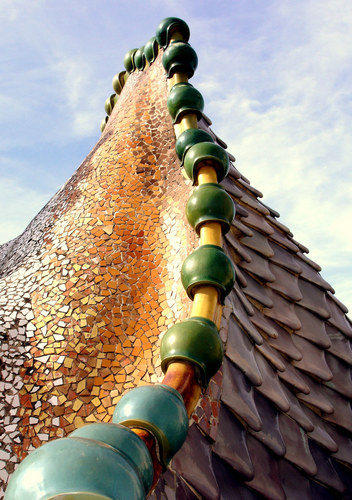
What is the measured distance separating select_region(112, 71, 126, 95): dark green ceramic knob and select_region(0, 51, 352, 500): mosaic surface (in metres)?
0.94

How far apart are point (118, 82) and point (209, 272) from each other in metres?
2.50

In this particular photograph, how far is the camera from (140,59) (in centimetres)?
315

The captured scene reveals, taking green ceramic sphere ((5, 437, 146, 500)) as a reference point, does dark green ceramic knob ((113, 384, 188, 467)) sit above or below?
above

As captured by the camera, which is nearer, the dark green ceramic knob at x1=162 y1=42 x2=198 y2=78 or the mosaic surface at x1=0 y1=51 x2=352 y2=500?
the mosaic surface at x1=0 y1=51 x2=352 y2=500

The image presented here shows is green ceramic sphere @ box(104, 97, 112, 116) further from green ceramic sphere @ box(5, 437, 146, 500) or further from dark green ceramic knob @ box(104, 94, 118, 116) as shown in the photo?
green ceramic sphere @ box(5, 437, 146, 500)

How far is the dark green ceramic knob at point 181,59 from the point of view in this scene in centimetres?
257

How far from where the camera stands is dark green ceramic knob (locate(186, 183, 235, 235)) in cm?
176

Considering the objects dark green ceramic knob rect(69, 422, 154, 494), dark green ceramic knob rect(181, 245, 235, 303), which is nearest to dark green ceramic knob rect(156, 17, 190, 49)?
dark green ceramic knob rect(181, 245, 235, 303)

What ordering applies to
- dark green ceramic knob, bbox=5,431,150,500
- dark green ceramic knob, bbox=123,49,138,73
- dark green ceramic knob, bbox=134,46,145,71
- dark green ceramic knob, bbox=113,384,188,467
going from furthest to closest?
dark green ceramic knob, bbox=123,49,138,73 < dark green ceramic knob, bbox=134,46,145,71 < dark green ceramic knob, bbox=113,384,188,467 < dark green ceramic knob, bbox=5,431,150,500

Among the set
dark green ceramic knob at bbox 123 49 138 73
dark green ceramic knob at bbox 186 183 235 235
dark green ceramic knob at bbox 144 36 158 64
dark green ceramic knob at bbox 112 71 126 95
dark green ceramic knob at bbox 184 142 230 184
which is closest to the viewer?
dark green ceramic knob at bbox 186 183 235 235

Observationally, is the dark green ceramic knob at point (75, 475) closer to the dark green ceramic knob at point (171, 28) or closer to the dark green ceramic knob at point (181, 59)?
the dark green ceramic knob at point (181, 59)

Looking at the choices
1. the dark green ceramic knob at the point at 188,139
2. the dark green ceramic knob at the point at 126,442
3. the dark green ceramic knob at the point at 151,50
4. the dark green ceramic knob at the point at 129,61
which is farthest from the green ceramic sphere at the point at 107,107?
the dark green ceramic knob at the point at 126,442

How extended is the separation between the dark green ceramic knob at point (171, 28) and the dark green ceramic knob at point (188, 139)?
0.89 m

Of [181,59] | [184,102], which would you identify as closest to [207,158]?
[184,102]
